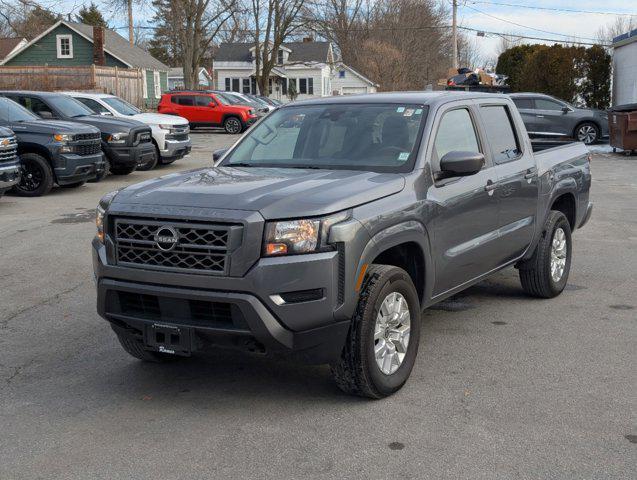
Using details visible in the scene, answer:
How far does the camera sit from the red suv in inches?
1377

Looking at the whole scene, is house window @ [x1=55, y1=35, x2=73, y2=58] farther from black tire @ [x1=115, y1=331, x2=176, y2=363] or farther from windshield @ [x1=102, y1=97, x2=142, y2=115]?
black tire @ [x1=115, y1=331, x2=176, y2=363]

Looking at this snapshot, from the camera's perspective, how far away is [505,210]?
646 centimetres

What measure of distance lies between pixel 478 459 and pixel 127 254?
2221mm

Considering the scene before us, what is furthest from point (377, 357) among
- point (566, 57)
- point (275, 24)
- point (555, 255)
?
point (275, 24)

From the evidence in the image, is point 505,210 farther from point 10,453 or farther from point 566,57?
point 566,57

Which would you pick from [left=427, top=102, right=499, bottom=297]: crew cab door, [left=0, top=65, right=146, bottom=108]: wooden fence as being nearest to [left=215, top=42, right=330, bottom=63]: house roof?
[left=0, top=65, right=146, bottom=108]: wooden fence

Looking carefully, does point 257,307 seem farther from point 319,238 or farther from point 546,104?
point 546,104

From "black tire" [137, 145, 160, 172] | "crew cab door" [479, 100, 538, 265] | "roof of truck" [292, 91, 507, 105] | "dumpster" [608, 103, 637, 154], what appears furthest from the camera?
"dumpster" [608, 103, 637, 154]

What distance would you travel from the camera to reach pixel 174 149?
65.3 feet

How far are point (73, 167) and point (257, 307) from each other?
11302 mm

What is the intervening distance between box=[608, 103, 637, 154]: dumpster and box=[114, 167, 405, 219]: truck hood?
19.3 meters

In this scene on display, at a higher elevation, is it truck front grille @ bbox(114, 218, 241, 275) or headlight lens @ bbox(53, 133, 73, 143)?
headlight lens @ bbox(53, 133, 73, 143)

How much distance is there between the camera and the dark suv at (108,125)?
56.2 feet

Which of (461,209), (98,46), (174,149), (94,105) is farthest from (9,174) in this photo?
(98,46)
